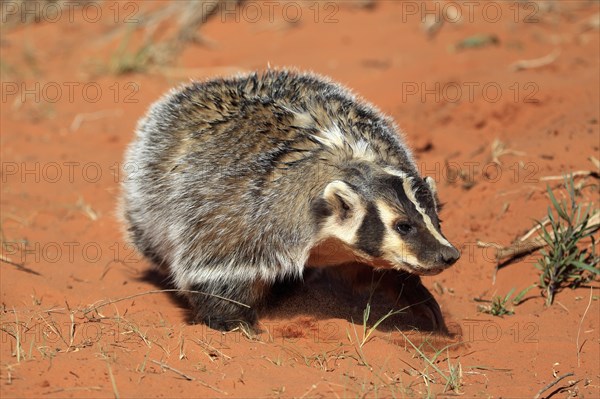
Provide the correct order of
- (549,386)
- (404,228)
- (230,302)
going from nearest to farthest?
(549,386), (404,228), (230,302)

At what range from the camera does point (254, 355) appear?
4762 mm

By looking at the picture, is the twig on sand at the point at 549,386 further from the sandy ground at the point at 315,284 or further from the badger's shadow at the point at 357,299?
the badger's shadow at the point at 357,299

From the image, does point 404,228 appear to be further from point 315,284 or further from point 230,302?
point 315,284

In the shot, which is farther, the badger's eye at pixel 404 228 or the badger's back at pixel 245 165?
the badger's back at pixel 245 165

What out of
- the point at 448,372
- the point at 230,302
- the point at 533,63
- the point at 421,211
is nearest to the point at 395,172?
the point at 421,211

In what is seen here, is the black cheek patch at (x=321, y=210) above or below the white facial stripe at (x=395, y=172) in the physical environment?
below

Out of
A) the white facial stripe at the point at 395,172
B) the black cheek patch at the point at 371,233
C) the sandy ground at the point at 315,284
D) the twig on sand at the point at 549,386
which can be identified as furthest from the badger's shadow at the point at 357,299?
the twig on sand at the point at 549,386

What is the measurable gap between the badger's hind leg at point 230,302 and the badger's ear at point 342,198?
2.28 ft

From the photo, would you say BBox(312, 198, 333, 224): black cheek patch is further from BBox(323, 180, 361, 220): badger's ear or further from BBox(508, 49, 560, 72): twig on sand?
BBox(508, 49, 560, 72): twig on sand

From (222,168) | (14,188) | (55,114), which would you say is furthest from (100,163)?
(222,168)

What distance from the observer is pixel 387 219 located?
4.77 metres

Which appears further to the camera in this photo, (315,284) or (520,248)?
(520,248)

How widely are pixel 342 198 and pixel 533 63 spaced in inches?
211

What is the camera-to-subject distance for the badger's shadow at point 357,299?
5.55m
